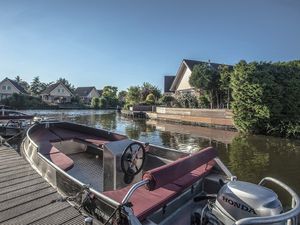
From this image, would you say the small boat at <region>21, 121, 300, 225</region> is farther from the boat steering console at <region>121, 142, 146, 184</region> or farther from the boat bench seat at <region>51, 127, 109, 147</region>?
the boat bench seat at <region>51, 127, 109, 147</region>

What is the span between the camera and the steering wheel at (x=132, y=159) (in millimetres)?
4386

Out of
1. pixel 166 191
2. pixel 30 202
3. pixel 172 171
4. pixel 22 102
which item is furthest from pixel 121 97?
pixel 172 171

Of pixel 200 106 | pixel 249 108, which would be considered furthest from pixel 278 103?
pixel 200 106

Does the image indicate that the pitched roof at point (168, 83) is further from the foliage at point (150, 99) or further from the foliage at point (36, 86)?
the foliage at point (36, 86)

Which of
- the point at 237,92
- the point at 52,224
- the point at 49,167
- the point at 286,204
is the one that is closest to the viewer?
the point at 52,224

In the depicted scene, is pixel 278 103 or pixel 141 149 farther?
pixel 278 103

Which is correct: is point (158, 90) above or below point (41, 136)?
above

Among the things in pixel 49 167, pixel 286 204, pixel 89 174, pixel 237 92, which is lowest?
pixel 286 204

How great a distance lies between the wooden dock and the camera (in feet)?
10.4

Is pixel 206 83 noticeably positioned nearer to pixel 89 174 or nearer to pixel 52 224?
pixel 89 174

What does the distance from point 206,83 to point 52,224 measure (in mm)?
23674

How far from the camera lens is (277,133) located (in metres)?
16.2

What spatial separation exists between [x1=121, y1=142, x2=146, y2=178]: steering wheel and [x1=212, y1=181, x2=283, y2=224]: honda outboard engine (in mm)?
1819

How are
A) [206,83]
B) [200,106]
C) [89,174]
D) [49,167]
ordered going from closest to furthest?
[49,167]
[89,174]
[206,83]
[200,106]
